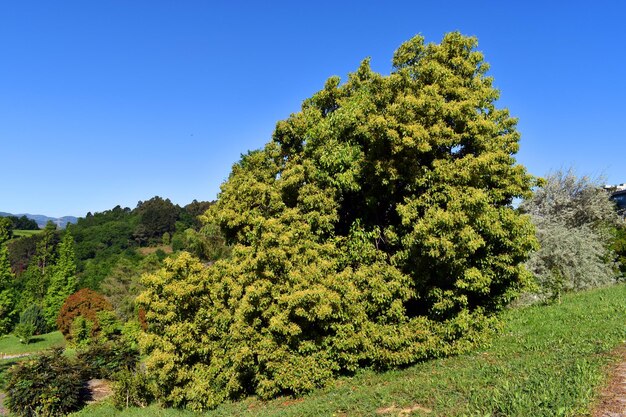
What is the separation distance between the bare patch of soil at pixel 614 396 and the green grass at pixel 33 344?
34.9 meters

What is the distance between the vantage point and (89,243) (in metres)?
85.3

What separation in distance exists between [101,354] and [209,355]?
10.6 metres

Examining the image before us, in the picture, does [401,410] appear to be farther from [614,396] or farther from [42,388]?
[42,388]

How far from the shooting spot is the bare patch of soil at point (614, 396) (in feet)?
16.0

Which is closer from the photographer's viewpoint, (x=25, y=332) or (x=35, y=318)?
(x=25, y=332)

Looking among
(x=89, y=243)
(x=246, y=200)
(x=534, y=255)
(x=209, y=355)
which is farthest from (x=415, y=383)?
(x=89, y=243)

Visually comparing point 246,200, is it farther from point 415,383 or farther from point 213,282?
point 415,383

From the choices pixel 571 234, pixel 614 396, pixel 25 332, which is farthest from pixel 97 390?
pixel 25 332

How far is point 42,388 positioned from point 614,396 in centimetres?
1544

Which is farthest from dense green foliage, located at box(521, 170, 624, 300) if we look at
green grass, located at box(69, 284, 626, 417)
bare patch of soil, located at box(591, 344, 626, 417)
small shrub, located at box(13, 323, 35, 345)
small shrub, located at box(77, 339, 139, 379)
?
small shrub, located at box(13, 323, 35, 345)

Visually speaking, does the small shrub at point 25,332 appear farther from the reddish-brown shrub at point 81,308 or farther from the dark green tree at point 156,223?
the dark green tree at point 156,223

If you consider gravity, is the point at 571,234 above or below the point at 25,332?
above

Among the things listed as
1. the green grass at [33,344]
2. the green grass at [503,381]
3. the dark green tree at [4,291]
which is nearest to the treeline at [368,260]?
the green grass at [503,381]

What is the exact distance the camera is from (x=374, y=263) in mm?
10906
